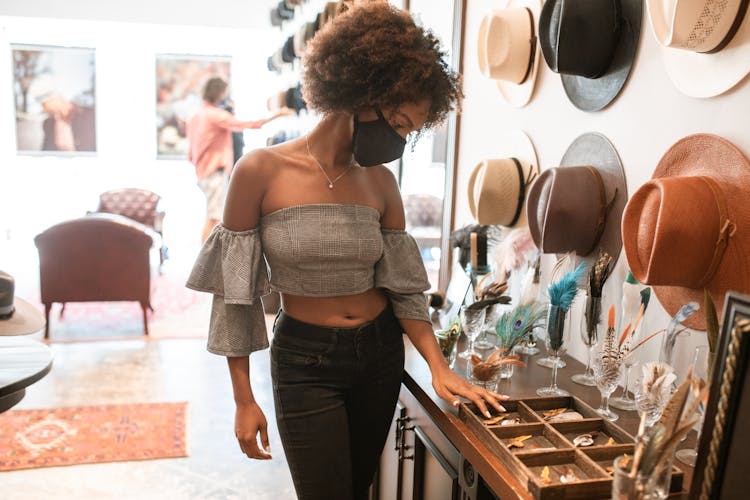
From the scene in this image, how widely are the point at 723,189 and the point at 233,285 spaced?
3.47ft

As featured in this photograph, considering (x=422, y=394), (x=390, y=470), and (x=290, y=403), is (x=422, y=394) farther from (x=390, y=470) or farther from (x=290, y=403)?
(x=390, y=470)

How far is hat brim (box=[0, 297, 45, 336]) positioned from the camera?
1.87m

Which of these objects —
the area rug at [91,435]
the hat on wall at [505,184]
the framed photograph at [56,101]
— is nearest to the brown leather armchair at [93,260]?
the area rug at [91,435]

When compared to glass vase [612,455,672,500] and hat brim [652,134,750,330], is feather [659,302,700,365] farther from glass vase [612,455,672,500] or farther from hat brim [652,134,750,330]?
glass vase [612,455,672,500]

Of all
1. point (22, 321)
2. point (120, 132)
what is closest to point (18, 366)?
point (22, 321)

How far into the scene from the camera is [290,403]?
1471 mm

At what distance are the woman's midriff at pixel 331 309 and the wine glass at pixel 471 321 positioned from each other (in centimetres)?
35

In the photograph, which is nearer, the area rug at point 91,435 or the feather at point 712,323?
the feather at point 712,323

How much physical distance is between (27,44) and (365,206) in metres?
8.79

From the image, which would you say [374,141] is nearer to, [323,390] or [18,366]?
[323,390]

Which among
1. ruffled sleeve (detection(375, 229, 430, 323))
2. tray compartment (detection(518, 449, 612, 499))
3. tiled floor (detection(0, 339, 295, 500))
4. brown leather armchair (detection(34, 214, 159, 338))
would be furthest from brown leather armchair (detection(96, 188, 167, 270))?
tray compartment (detection(518, 449, 612, 499))

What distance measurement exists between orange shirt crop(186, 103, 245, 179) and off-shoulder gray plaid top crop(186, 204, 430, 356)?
222 inches

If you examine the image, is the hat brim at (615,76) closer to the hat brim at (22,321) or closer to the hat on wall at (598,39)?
the hat on wall at (598,39)

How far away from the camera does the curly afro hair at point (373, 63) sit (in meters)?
1.40
